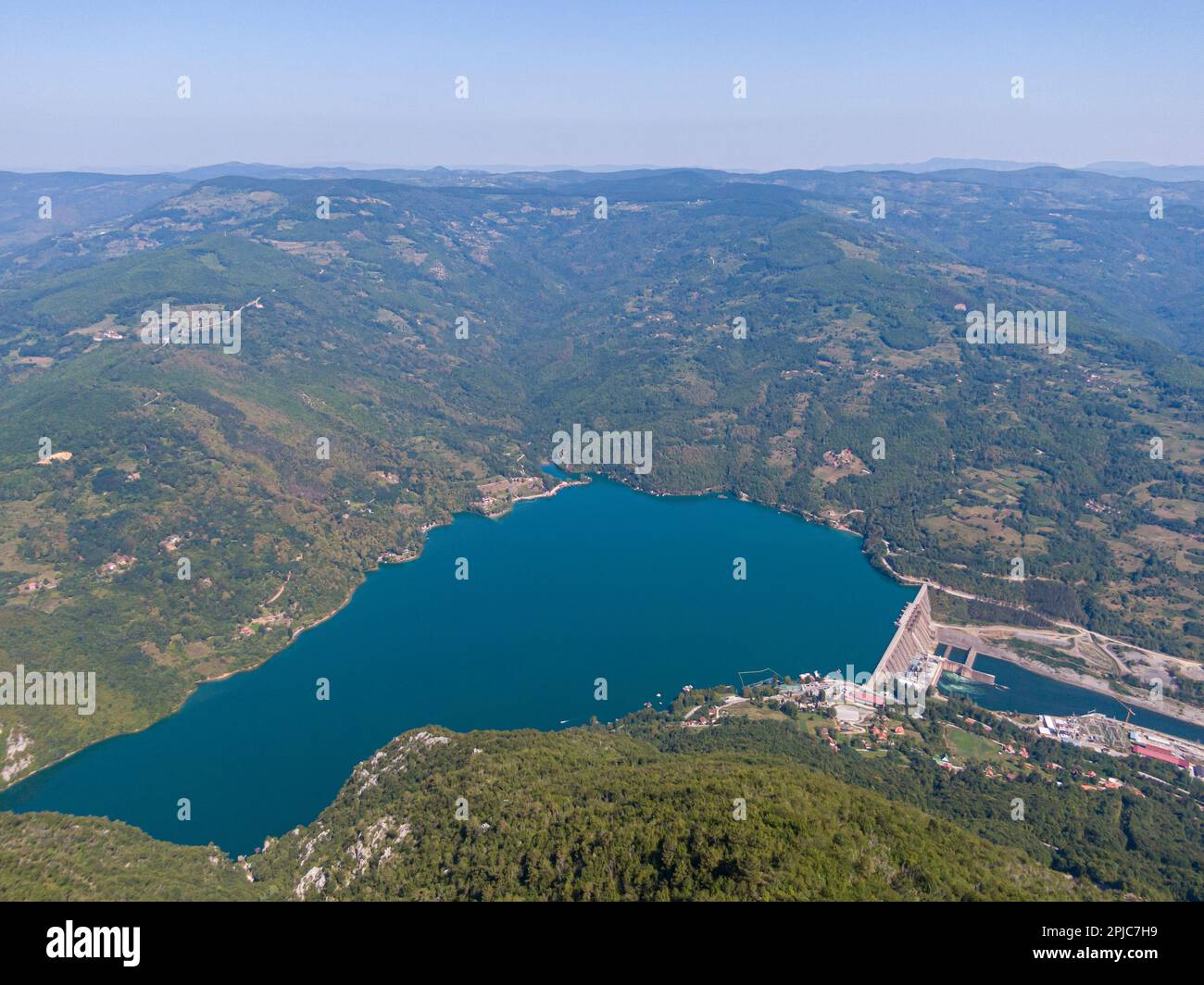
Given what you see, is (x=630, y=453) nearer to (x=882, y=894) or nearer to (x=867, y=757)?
(x=867, y=757)

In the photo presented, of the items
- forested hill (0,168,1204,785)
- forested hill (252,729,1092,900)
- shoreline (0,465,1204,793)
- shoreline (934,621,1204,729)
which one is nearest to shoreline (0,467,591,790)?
shoreline (0,465,1204,793)

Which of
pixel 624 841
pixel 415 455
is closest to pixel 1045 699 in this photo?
pixel 624 841

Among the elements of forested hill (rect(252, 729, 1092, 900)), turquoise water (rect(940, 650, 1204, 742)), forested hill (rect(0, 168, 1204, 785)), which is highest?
forested hill (rect(0, 168, 1204, 785))

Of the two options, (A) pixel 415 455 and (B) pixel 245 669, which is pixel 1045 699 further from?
(A) pixel 415 455

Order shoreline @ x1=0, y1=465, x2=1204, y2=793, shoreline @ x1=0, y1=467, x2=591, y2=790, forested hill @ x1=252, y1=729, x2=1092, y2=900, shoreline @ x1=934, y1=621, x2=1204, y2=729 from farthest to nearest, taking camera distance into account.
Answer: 1. shoreline @ x1=934, y1=621, x2=1204, y2=729
2. shoreline @ x1=0, y1=465, x2=1204, y2=793
3. shoreline @ x1=0, y1=467, x2=591, y2=790
4. forested hill @ x1=252, y1=729, x2=1092, y2=900

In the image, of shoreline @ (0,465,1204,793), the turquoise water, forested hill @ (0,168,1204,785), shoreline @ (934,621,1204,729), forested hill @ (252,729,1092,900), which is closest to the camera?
forested hill @ (252,729,1092,900)

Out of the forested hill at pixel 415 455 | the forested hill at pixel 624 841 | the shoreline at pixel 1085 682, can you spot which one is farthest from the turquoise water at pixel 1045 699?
the forested hill at pixel 624 841

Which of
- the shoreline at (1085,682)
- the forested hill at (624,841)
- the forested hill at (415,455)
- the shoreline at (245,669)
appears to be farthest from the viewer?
the forested hill at (415,455)

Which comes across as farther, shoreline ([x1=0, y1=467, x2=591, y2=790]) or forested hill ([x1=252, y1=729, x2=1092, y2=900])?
shoreline ([x1=0, y1=467, x2=591, y2=790])

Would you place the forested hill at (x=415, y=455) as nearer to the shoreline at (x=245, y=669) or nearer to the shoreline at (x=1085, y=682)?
the shoreline at (x=245, y=669)

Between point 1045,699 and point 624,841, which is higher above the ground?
point 624,841

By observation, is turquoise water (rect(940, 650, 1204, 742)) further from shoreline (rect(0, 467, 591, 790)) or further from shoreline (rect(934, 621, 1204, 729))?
shoreline (rect(0, 467, 591, 790))
